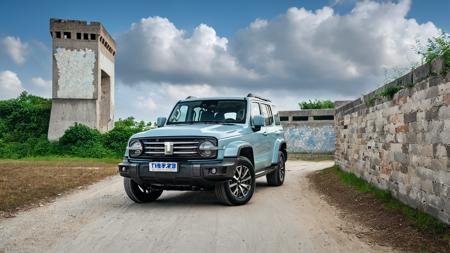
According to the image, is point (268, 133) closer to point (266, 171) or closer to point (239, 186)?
point (266, 171)

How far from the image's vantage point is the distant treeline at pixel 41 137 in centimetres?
2992

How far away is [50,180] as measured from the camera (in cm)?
1273

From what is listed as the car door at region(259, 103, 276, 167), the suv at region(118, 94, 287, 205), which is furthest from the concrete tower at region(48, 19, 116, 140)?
the suv at region(118, 94, 287, 205)

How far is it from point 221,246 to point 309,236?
1.24 m

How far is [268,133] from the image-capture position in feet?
32.6

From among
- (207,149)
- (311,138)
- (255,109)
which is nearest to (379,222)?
(207,149)

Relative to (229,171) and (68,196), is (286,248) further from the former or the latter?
(68,196)

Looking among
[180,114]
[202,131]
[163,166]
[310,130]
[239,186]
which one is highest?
[310,130]

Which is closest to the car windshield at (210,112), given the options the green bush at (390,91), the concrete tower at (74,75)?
the green bush at (390,91)

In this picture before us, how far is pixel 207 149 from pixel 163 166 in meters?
0.80

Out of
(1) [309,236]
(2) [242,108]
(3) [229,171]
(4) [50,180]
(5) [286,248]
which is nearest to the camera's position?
(5) [286,248]

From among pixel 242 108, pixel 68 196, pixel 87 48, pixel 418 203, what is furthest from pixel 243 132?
pixel 87 48

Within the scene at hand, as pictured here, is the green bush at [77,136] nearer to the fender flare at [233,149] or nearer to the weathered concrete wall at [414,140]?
the weathered concrete wall at [414,140]

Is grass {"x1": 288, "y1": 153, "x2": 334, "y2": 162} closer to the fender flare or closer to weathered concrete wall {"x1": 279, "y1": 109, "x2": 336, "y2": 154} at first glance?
weathered concrete wall {"x1": 279, "y1": 109, "x2": 336, "y2": 154}
